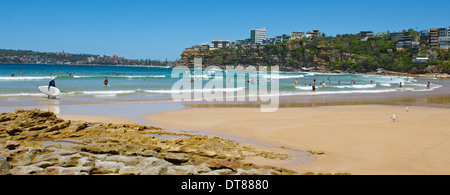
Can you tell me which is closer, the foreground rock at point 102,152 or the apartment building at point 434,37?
the foreground rock at point 102,152

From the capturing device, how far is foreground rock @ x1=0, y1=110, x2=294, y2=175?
5.32m

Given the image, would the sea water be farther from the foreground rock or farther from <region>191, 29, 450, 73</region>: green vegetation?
<region>191, 29, 450, 73</region>: green vegetation

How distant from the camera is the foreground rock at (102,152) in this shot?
5320 mm

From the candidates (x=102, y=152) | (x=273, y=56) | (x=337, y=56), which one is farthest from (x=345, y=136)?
(x=273, y=56)

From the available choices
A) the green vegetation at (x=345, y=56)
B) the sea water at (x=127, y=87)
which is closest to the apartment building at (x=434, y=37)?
the green vegetation at (x=345, y=56)

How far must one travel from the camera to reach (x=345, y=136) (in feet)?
30.8

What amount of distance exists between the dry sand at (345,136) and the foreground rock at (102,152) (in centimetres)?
111

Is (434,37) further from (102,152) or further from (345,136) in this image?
(102,152)

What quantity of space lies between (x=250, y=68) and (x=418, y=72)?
59485mm

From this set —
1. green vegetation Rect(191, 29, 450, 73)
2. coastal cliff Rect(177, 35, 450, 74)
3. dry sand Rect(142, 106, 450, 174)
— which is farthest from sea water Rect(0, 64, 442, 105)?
→ green vegetation Rect(191, 29, 450, 73)

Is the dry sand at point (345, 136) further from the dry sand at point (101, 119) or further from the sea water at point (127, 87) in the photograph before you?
the sea water at point (127, 87)

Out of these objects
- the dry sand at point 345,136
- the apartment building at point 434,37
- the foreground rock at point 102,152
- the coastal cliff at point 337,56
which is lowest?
the dry sand at point 345,136
